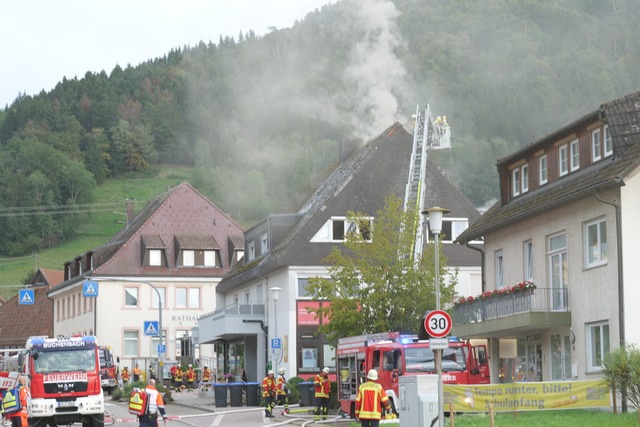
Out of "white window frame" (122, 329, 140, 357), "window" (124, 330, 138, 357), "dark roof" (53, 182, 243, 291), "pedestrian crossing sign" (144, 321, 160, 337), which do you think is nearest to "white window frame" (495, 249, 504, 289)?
"pedestrian crossing sign" (144, 321, 160, 337)

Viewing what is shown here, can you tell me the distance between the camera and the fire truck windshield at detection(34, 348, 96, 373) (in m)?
30.9

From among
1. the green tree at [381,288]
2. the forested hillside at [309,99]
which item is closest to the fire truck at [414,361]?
the green tree at [381,288]

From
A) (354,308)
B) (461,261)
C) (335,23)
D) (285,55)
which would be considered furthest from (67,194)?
(354,308)

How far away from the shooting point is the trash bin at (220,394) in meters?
41.1

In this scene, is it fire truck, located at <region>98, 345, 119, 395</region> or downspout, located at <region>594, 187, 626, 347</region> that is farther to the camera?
fire truck, located at <region>98, 345, 119, 395</region>

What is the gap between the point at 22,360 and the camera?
31750 mm

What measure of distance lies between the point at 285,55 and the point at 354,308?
3038 inches

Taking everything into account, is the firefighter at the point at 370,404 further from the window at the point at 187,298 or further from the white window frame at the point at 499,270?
the window at the point at 187,298

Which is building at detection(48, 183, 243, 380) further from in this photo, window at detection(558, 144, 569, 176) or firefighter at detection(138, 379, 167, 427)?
firefighter at detection(138, 379, 167, 427)

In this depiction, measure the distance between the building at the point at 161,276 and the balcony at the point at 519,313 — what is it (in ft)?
129

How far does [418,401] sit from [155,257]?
173 ft

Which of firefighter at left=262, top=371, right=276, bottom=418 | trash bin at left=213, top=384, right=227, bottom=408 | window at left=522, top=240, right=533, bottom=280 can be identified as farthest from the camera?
trash bin at left=213, top=384, right=227, bottom=408

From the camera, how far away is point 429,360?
2980cm

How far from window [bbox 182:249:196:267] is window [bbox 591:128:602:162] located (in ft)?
158
